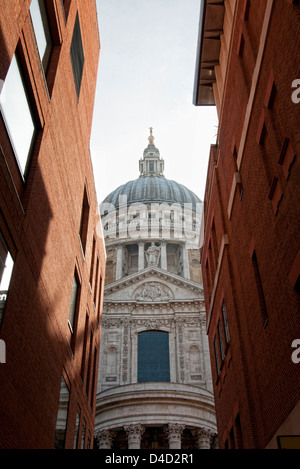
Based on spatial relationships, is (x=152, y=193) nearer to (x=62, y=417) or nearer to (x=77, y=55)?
(x=77, y=55)

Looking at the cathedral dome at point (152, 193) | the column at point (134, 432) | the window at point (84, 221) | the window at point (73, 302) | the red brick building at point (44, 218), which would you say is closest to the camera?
the red brick building at point (44, 218)

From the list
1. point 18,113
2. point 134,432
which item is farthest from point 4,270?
point 134,432

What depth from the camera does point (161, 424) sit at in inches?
1356

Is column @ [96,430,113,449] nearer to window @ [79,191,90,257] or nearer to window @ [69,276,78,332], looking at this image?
window @ [69,276,78,332]

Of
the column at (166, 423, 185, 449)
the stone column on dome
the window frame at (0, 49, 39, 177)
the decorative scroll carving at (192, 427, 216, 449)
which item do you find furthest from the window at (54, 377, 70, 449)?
the stone column on dome

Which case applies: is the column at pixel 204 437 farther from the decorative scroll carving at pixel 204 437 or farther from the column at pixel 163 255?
the column at pixel 163 255

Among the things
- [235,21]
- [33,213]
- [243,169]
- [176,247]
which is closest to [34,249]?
[33,213]

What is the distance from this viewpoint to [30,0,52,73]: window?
14.4 meters

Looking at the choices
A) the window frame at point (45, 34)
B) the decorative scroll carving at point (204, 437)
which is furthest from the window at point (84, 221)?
the decorative scroll carving at point (204, 437)

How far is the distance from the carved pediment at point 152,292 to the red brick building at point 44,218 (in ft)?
79.7

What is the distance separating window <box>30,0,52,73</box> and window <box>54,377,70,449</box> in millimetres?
11001

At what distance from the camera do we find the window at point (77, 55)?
62.8ft

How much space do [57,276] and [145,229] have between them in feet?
193

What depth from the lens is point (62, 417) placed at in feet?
56.7
